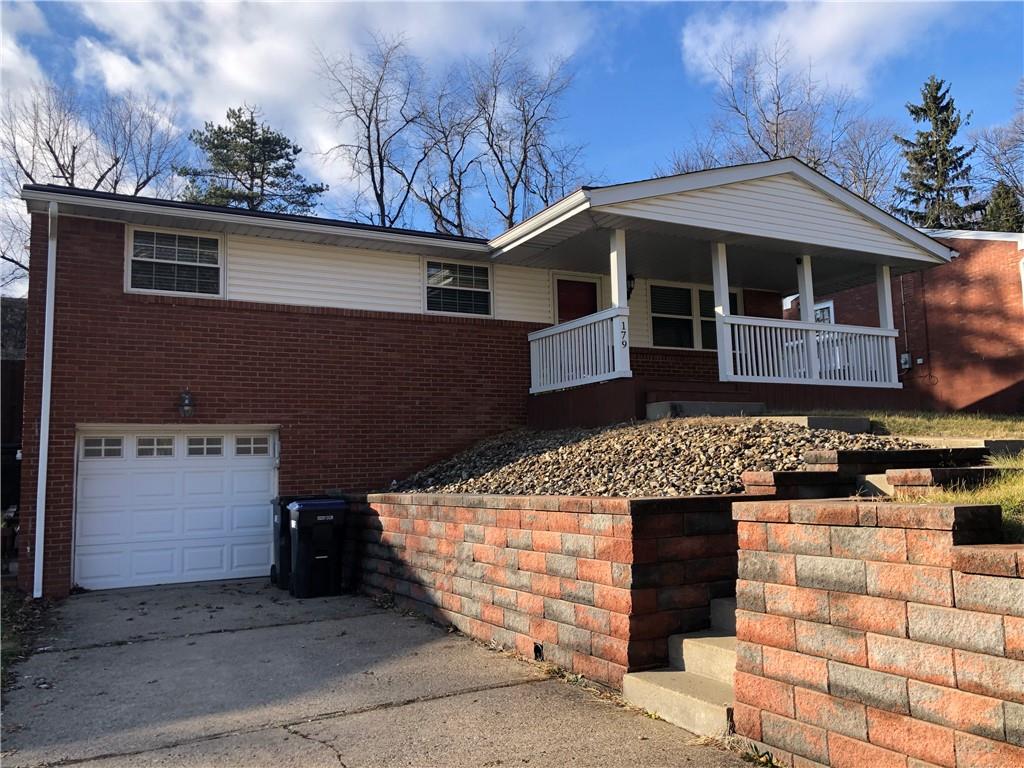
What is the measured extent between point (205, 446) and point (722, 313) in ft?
24.2

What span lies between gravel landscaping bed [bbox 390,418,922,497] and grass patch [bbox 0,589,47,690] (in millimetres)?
4210

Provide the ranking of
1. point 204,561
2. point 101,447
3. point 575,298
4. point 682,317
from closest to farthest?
point 101,447, point 204,561, point 575,298, point 682,317

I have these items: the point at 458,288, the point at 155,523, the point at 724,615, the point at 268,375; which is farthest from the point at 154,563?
the point at 724,615

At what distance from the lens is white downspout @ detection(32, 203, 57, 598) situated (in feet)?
29.4

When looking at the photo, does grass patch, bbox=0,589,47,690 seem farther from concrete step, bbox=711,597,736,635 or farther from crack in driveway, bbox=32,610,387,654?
concrete step, bbox=711,597,736,635

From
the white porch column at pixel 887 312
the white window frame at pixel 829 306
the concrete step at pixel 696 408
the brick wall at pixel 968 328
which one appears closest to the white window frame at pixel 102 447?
the concrete step at pixel 696 408

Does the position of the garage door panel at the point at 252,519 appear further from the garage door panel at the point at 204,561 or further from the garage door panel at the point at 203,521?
the garage door panel at the point at 204,561

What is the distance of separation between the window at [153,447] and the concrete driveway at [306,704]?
2906 millimetres

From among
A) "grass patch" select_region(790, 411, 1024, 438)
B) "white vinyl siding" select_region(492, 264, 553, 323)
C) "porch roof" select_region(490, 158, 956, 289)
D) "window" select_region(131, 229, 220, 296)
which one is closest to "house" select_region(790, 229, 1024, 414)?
"porch roof" select_region(490, 158, 956, 289)

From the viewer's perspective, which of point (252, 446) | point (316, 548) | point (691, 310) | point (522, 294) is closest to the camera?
point (316, 548)

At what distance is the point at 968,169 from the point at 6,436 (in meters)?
36.8

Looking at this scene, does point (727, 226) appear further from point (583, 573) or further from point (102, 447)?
point (102, 447)

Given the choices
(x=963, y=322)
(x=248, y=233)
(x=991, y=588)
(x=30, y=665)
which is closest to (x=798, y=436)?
(x=991, y=588)

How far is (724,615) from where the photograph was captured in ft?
15.1
